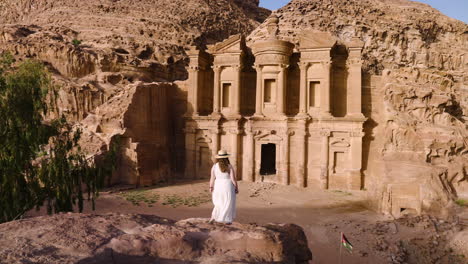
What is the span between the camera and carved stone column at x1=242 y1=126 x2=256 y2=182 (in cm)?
2153

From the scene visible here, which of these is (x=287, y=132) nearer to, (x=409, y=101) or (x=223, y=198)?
(x=409, y=101)

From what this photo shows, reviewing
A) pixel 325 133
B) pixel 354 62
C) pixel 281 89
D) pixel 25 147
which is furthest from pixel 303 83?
pixel 25 147

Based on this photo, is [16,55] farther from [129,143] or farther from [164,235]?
[164,235]

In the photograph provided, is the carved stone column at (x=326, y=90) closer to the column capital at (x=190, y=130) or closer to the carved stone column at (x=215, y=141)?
the carved stone column at (x=215, y=141)

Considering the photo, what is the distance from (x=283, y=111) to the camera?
70.8 feet

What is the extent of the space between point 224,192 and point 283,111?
16025 mm

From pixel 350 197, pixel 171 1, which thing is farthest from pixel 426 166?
pixel 171 1

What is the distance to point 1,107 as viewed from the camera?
25.3 ft

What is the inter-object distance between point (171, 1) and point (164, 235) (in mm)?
53387

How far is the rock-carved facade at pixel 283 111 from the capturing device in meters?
20.2

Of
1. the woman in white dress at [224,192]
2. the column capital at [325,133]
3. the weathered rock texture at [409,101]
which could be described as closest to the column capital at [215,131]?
the column capital at [325,133]

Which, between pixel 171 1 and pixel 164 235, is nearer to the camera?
pixel 164 235

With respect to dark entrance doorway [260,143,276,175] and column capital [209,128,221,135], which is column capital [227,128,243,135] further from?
dark entrance doorway [260,143,276,175]

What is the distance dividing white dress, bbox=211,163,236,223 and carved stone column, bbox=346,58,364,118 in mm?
15971
